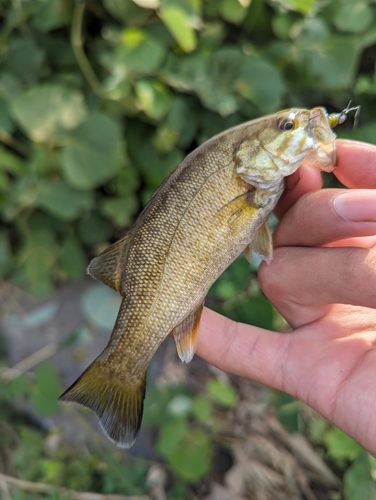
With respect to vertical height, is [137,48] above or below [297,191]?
above

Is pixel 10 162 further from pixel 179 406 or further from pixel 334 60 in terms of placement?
pixel 334 60

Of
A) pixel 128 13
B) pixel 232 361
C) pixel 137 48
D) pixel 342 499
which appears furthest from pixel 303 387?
pixel 128 13

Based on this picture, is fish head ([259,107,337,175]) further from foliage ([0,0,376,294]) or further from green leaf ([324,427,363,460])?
green leaf ([324,427,363,460])

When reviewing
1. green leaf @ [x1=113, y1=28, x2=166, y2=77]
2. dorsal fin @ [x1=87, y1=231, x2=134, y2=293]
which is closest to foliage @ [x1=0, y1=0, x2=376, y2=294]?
green leaf @ [x1=113, y1=28, x2=166, y2=77]

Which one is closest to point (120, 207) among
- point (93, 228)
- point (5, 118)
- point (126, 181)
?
point (126, 181)

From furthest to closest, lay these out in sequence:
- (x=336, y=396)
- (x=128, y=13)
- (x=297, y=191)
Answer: (x=128, y=13) → (x=297, y=191) → (x=336, y=396)

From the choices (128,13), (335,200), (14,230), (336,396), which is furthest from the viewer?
(14,230)

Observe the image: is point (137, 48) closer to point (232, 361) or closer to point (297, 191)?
point (297, 191)
